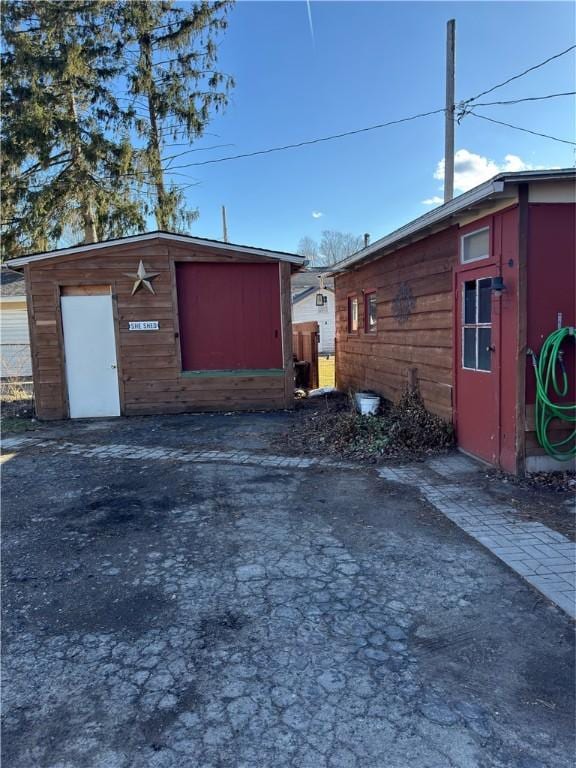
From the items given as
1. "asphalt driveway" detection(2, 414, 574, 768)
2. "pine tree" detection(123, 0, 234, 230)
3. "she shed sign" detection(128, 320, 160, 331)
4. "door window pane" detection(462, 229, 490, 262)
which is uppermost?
"pine tree" detection(123, 0, 234, 230)

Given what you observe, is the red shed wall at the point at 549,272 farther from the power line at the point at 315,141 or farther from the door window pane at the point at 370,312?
the power line at the point at 315,141

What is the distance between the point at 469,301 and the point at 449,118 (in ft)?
21.9

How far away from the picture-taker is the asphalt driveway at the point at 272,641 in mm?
1728

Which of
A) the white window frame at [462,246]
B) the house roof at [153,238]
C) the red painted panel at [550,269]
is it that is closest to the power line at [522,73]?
the house roof at [153,238]

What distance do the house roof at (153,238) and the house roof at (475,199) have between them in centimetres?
235

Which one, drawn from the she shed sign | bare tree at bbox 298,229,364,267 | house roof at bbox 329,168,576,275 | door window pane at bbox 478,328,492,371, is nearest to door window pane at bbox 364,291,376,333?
house roof at bbox 329,168,576,275

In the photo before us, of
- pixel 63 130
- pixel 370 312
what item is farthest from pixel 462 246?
pixel 63 130

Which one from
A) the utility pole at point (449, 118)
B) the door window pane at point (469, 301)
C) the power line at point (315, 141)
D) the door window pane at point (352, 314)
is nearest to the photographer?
the door window pane at point (469, 301)

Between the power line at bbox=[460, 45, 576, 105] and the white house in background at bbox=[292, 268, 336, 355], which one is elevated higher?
the power line at bbox=[460, 45, 576, 105]

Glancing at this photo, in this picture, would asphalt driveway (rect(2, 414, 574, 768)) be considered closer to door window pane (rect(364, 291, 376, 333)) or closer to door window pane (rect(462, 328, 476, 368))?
door window pane (rect(462, 328, 476, 368))

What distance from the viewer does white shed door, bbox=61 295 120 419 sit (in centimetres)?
834

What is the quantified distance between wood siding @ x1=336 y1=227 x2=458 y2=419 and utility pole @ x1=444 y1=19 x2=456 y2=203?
267 cm

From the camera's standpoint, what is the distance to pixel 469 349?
5371mm

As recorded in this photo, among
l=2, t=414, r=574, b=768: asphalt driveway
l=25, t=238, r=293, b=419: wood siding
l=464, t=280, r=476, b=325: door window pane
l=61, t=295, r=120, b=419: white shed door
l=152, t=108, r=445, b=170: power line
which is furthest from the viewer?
l=152, t=108, r=445, b=170: power line
